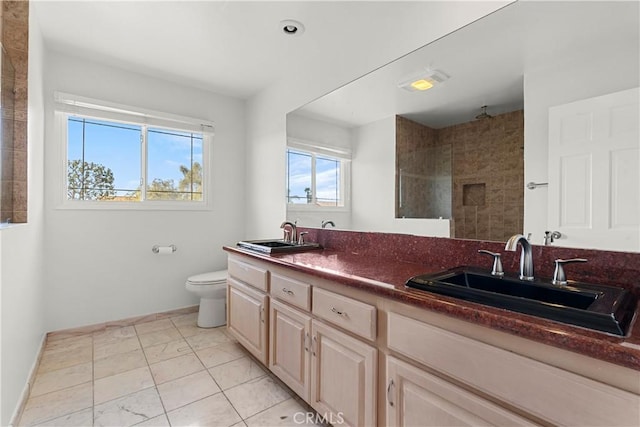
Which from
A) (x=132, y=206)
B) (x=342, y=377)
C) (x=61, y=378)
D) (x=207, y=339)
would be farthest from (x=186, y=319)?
(x=342, y=377)

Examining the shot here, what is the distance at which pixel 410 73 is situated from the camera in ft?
5.96

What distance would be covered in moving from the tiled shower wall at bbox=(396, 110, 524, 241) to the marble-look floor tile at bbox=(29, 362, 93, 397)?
247cm

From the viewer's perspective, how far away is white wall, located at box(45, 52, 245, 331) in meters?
2.57

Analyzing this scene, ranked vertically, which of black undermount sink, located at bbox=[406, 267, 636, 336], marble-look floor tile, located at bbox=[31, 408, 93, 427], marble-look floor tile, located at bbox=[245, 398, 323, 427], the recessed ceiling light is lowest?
marble-look floor tile, located at bbox=[245, 398, 323, 427]

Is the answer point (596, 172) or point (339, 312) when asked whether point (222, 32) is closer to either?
point (339, 312)

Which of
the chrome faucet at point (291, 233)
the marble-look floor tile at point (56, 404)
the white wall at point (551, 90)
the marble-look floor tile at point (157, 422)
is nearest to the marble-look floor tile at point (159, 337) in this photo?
the marble-look floor tile at point (56, 404)

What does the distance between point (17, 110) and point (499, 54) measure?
8.75 ft

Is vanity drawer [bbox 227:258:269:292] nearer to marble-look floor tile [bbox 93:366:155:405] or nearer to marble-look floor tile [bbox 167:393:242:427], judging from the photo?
marble-look floor tile [bbox 167:393:242:427]

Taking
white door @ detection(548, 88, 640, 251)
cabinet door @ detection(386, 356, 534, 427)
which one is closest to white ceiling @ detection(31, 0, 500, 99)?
white door @ detection(548, 88, 640, 251)

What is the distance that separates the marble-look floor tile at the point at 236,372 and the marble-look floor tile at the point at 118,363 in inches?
23.4

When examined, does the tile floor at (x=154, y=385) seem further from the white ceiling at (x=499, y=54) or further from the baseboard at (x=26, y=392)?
the white ceiling at (x=499, y=54)

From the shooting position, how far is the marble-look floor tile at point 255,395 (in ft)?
5.63

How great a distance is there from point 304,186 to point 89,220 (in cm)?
196

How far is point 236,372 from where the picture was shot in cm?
209
